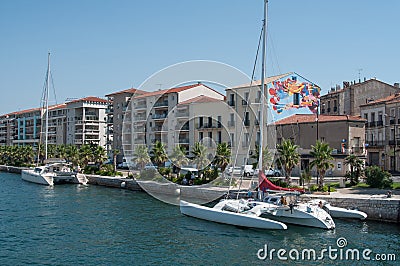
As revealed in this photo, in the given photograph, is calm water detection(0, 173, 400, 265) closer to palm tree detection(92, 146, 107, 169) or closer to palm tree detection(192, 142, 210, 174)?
palm tree detection(192, 142, 210, 174)

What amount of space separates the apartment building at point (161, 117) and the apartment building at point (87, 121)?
124 ft

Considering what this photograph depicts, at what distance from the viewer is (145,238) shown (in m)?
31.3

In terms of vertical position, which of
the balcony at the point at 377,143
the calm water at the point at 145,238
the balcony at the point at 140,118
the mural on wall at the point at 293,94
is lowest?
the calm water at the point at 145,238

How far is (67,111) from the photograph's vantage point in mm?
132875

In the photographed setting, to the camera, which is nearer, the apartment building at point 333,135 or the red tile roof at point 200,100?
the apartment building at point 333,135

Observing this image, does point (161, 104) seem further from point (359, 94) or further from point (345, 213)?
point (345, 213)

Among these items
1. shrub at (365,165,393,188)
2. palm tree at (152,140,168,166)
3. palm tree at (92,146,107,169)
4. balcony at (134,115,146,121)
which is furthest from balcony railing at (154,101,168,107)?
shrub at (365,165,393,188)

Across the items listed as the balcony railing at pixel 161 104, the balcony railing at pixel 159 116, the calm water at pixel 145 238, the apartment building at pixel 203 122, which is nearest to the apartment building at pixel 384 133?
the apartment building at pixel 203 122

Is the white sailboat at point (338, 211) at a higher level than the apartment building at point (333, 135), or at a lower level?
lower

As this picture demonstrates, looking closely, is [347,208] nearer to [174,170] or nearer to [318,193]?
[318,193]

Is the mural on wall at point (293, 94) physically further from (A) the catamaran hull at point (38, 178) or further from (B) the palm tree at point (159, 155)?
(A) the catamaran hull at point (38, 178)

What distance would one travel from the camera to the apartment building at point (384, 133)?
64.7 meters

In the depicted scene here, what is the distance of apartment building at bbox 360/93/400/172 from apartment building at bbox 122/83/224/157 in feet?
91.4

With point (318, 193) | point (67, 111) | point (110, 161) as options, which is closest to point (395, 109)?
point (318, 193)
